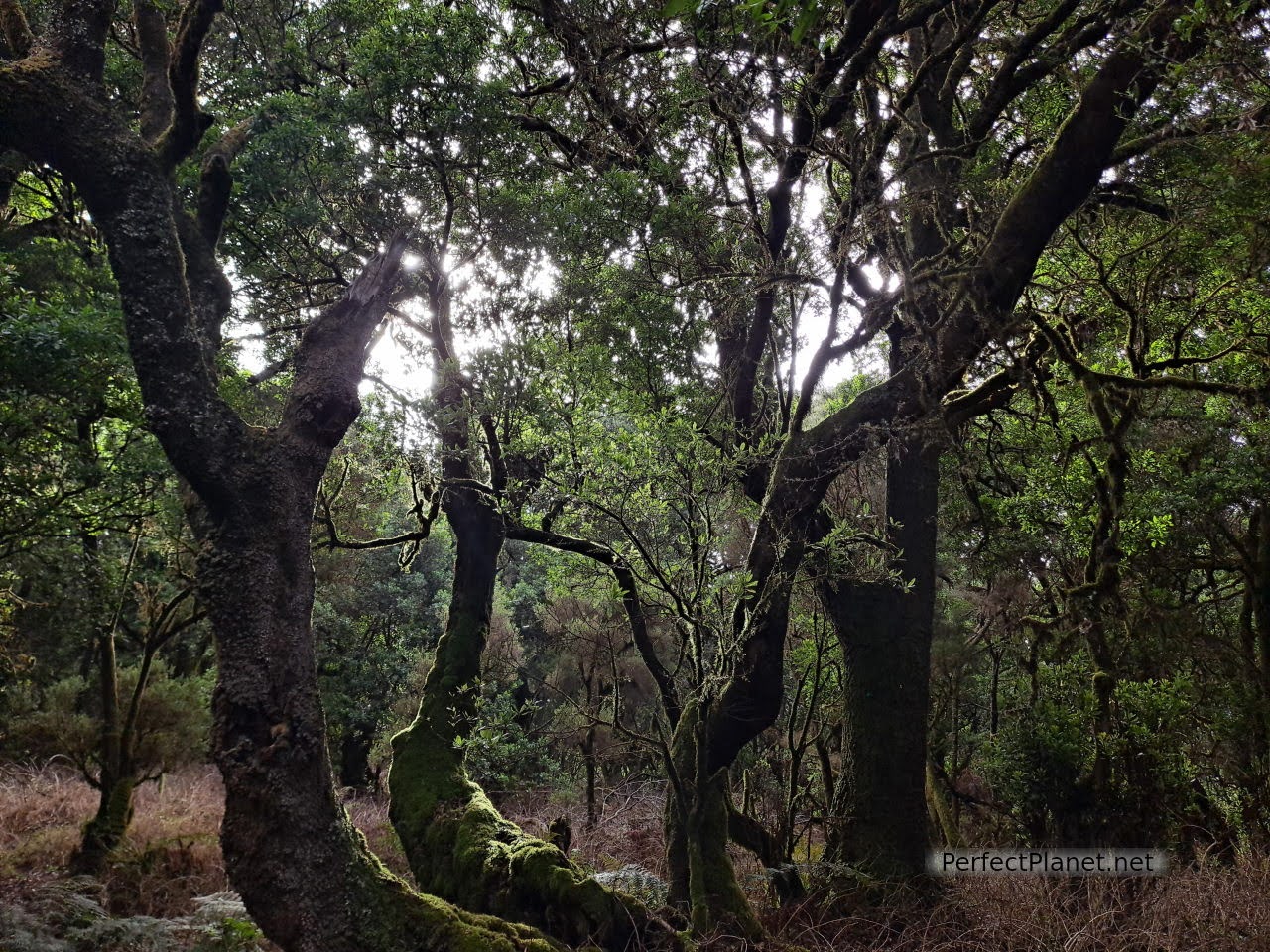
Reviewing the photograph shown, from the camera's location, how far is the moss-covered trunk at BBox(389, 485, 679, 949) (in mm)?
4566

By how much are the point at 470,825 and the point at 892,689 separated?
3814mm

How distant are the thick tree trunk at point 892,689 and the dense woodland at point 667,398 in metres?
0.04

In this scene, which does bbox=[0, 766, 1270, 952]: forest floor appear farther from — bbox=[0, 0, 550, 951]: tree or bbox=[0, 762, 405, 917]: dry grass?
bbox=[0, 0, 550, 951]: tree

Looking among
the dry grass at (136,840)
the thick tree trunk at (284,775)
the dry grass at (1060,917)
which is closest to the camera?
the thick tree trunk at (284,775)

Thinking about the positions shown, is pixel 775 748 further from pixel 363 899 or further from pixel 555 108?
pixel 555 108

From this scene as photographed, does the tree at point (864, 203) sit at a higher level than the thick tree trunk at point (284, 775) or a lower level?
higher

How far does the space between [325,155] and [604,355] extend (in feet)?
9.67

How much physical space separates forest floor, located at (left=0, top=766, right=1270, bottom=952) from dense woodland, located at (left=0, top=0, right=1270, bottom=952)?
0.49 ft

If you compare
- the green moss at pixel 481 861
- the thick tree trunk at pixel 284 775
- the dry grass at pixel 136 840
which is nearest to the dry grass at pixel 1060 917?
the green moss at pixel 481 861

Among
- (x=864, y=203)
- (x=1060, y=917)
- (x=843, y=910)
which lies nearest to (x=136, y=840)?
(x=843, y=910)

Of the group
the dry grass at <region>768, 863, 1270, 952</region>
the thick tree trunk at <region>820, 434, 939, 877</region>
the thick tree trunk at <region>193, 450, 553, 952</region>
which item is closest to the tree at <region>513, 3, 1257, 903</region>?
the thick tree trunk at <region>820, 434, 939, 877</region>

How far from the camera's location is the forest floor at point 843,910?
429cm

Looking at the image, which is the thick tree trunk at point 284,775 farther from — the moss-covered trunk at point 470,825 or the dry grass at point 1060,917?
the dry grass at point 1060,917

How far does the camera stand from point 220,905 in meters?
4.91
